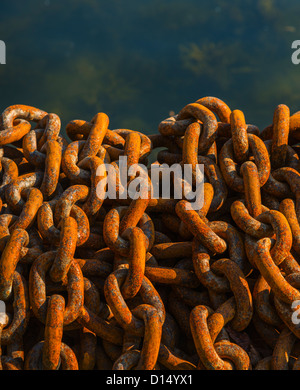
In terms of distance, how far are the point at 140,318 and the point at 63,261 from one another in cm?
41

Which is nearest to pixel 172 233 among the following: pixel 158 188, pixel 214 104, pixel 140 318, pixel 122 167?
pixel 158 188

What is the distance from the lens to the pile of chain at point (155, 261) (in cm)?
193

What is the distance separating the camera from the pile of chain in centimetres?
193

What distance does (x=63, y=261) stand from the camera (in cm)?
202

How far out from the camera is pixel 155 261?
2230 millimetres

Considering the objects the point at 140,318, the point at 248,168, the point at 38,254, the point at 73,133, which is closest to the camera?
the point at 140,318

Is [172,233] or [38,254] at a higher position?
[172,233]

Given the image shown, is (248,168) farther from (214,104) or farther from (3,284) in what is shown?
(3,284)

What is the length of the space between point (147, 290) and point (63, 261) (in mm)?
389

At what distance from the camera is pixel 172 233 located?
246 cm
